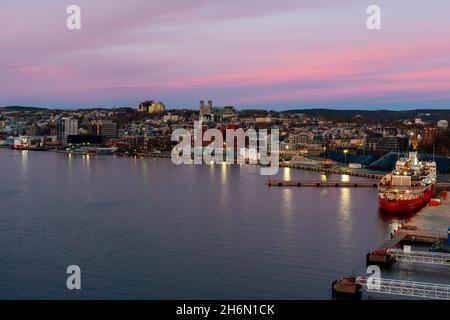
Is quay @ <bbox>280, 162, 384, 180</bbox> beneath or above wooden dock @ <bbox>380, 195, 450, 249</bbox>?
beneath

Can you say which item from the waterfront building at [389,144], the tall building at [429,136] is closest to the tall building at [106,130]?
the waterfront building at [389,144]

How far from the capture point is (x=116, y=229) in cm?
937

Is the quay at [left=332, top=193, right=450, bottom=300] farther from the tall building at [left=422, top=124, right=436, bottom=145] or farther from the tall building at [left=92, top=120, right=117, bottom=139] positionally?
the tall building at [left=92, top=120, right=117, bottom=139]

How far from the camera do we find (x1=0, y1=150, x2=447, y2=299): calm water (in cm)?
631

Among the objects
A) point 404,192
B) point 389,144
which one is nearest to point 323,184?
point 404,192

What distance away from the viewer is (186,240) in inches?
336

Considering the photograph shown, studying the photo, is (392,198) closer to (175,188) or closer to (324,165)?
(175,188)

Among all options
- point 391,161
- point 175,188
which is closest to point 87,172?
point 175,188

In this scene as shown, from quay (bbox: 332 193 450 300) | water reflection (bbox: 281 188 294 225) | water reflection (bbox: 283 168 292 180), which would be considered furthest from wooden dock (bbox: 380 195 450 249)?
water reflection (bbox: 283 168 292 180)

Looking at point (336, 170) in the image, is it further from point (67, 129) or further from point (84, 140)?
point (67, 129)

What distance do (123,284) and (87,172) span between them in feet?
50.2

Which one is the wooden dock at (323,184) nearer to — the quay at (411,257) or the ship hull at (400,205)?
the ship hull at (400,205)

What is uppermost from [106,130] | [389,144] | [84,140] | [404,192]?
[106,130]
